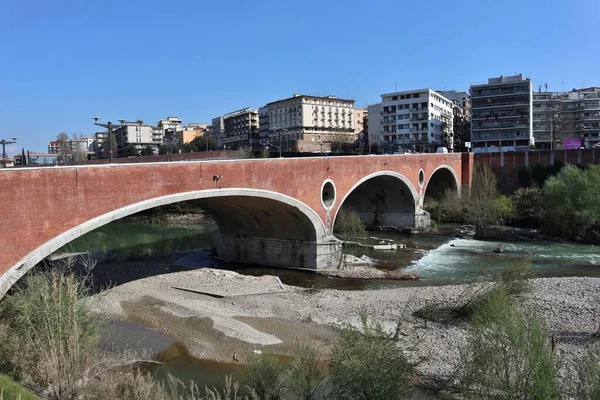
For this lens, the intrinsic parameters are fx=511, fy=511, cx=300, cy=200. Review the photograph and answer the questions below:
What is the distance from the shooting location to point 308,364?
9.19 metres

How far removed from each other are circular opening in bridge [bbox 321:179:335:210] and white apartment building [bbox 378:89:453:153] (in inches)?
1749

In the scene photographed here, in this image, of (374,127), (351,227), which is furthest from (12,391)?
(374,127)

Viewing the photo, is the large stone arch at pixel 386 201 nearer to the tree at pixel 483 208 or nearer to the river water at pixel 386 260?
the river water at pixel 386 260

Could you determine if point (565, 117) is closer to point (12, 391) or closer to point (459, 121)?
point (459, 121)

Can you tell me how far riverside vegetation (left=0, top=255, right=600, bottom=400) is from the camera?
7.97 m

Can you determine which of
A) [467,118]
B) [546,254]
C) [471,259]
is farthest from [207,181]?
[467,118]

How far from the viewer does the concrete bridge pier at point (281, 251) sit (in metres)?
25.6

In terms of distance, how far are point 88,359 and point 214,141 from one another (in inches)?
3740

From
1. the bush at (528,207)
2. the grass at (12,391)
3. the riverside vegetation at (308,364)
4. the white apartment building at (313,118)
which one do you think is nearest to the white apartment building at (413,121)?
the white apartment building at (313,118)

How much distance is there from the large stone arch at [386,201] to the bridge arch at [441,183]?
7008mm

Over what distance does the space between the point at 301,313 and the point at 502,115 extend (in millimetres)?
60519

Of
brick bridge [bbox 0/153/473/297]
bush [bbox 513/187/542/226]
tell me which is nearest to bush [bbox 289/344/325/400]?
brick bridge [bbox 0/153/473/297]

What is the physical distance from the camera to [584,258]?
27.1m

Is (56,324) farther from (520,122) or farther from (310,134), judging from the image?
(310,134)
